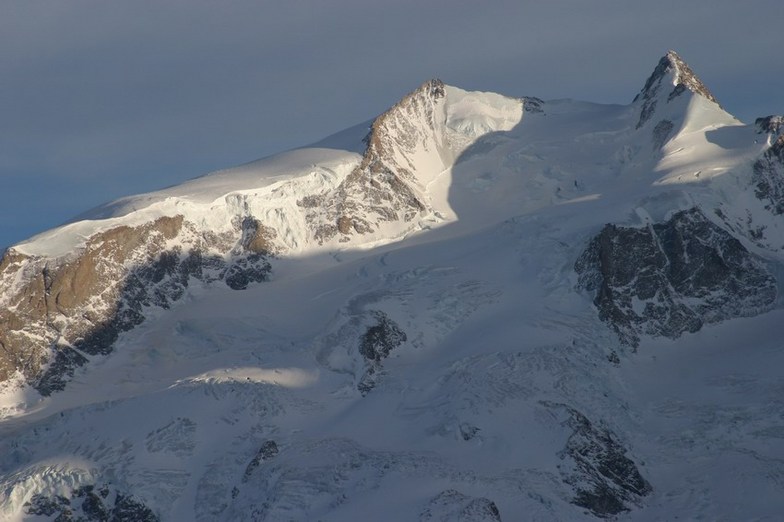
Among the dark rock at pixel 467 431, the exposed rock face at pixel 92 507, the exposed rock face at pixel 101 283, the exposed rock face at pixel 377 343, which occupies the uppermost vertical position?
the exposed rock face at pixel 101 283

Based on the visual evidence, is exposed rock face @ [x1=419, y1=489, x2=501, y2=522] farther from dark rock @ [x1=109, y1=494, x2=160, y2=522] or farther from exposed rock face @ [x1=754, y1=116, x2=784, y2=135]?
exposed rock face @ [x1=754, y1=116, x2=784, y2=135]

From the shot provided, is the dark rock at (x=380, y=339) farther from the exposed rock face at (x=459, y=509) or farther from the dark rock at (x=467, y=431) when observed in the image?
the exposed rock face at (x=459, y=509)

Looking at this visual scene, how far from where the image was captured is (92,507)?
4894 inches

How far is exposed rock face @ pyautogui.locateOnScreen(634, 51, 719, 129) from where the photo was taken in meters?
187

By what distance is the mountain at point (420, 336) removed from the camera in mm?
123500

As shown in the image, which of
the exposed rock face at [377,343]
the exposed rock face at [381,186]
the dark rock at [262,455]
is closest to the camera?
the dark rock at [262,455]

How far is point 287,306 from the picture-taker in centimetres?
15488

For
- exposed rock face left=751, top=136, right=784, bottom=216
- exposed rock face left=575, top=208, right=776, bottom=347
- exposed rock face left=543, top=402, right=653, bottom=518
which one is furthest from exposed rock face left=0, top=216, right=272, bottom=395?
exposed rock face left=751, top=136, right=784, bottom=216

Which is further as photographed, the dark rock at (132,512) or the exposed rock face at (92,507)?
the exposed rock face at (92,507)

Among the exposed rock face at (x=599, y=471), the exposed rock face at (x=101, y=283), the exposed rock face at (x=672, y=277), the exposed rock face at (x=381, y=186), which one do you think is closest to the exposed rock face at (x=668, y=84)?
the exposed rock face at (x=381, y=186)

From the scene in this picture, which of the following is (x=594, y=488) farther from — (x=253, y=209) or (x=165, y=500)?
(x=253, y=209)

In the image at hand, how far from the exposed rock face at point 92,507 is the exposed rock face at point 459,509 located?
80.2ft

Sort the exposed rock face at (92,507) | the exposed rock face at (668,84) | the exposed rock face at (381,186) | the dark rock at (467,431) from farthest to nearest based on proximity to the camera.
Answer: the exposed rock face at (668,84) → the exposed rock face at (381,186) → the dark rock at (467,431) → the exposed rock face at (92,507)

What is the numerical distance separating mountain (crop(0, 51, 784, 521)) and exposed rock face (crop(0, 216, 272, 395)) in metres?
0.26
